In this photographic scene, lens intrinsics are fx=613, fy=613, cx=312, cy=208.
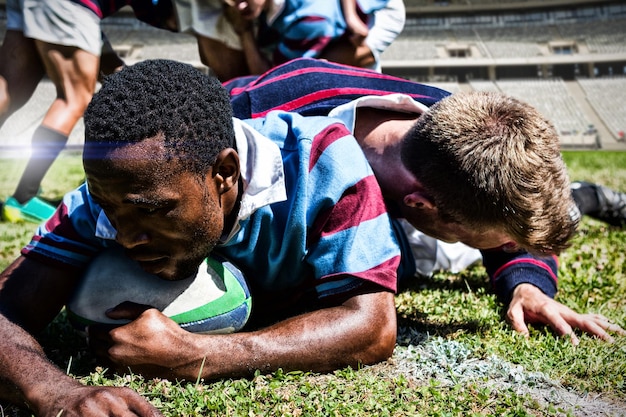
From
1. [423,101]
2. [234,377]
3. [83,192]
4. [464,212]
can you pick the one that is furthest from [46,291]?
[423,101]

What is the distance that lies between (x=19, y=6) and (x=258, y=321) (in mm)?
3837

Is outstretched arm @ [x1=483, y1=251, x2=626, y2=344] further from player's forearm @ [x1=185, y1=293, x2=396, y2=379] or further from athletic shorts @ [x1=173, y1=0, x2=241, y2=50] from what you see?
athletic shorts @ [x1=173, y1=0, x2=241, y2=50]

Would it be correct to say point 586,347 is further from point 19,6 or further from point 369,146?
point 19,6

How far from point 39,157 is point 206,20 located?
2.02 metres

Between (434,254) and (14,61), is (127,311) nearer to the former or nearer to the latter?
(434,254)

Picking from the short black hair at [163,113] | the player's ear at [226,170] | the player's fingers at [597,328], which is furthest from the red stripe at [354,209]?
the player's fingers at [597,328]

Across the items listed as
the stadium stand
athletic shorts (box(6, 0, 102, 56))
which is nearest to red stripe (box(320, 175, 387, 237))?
athletic shorts (box(6, 0, 102, 56))

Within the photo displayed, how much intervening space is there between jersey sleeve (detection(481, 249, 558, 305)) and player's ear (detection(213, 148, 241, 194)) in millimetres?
1726

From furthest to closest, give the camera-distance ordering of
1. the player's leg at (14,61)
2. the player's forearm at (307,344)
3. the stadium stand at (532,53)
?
the stadium stand at (532,53) → the player's leg at (14,61) → the player's forearm at (307,344)

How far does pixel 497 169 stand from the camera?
96.3 inches

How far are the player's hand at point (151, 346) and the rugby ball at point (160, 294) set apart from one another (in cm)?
17

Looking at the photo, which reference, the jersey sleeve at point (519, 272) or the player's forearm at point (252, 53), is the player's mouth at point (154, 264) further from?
the player's forearm at point (252, 53)

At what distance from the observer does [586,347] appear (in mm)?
2701

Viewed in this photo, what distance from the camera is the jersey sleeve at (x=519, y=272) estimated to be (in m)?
3.29
